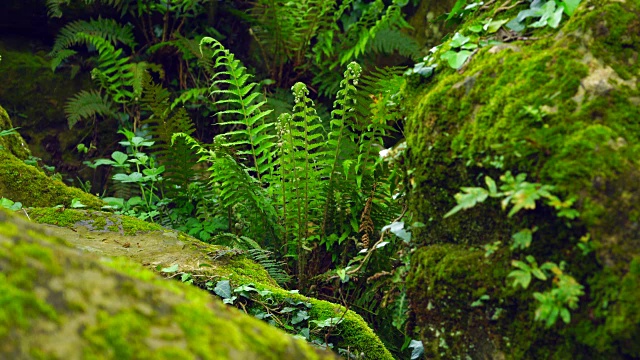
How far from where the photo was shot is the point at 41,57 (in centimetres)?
662

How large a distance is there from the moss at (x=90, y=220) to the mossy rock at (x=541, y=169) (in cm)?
185

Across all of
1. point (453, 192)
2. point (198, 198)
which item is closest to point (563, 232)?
point (453, 192)

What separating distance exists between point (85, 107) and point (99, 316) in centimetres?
548

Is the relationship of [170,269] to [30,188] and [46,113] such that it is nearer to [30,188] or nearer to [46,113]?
[30,188]

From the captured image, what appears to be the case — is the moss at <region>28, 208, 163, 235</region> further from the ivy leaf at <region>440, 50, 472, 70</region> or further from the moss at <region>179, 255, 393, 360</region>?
the ivy leaf at <region>440, 50, 472, 70</region>

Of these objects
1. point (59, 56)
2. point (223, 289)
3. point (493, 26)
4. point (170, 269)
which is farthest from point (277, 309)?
point (59, 56)

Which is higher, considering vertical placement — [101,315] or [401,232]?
[101,315]

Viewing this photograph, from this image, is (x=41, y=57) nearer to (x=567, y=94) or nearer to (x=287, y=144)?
(x=287, y=144)

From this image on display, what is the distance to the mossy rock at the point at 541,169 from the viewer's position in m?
1.61

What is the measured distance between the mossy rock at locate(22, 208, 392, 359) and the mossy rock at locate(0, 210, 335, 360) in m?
1.51

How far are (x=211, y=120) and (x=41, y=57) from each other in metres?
1.99

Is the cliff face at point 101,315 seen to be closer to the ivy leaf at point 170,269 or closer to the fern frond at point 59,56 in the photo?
the ivy leaf at point 170,269

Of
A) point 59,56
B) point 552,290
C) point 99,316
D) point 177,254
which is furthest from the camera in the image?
point 59,56

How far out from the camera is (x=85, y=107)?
19.8 feet
